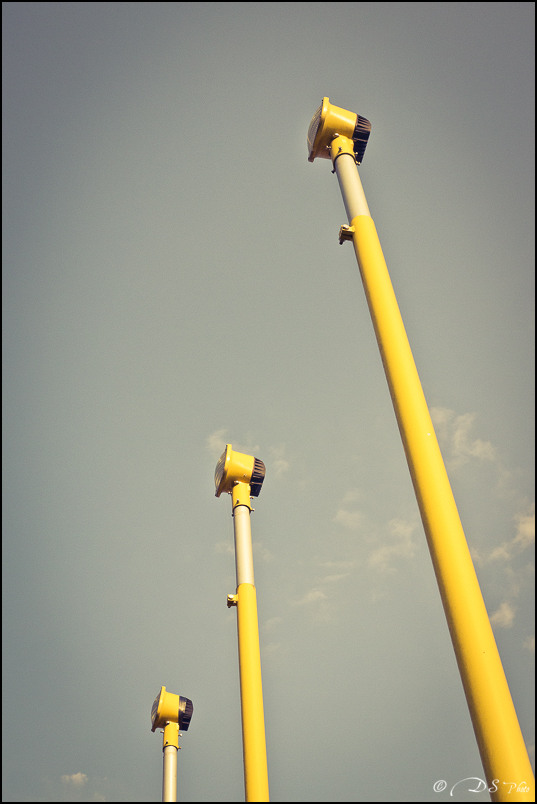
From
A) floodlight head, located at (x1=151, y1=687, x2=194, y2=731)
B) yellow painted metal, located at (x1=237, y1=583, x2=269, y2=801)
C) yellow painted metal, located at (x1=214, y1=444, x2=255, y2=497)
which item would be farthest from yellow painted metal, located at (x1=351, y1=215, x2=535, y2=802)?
floodlight head, located at (x1=151, y1=687, x2=194, y2=731)

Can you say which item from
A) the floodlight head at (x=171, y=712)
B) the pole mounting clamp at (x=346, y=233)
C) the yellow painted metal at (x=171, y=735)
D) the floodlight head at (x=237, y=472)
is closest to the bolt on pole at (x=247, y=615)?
the floodlight head at (x=237, y=472)

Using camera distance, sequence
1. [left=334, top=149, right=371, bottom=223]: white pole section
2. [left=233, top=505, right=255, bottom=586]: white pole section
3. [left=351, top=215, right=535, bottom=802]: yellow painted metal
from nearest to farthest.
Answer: [left=351, top=215, right=535, bottom=802]: yellow painted metal
[left=334, top=149, right=371, bottom=223]: white pole section
[left=233, top=505, right=255, bottom=586]: white pole section

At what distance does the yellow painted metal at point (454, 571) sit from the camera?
4.14 m

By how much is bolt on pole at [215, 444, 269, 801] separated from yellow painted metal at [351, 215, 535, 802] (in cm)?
516

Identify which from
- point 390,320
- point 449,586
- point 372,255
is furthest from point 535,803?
point 372,255

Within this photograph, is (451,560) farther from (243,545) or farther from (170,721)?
(170,721)

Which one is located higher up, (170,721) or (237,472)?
(237,472)

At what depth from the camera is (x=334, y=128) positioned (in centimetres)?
816

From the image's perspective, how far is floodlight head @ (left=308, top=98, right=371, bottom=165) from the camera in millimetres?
8156

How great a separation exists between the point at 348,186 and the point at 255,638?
22.0 feet

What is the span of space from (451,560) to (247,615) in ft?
19.3

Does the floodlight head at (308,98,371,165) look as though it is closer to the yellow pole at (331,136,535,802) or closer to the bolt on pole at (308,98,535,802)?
the bolt on pole at (308,98,535,802)

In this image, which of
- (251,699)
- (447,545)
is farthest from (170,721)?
(447,545)

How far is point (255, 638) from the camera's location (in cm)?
987
